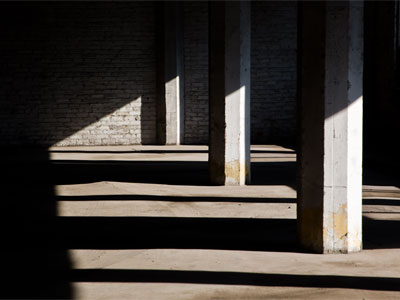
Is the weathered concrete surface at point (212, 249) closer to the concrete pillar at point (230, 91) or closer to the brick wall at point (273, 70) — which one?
the concrete pillar at point (230, 91)

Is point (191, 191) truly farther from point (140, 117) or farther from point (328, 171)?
point (140, 117)

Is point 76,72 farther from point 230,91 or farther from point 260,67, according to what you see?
point 230,91

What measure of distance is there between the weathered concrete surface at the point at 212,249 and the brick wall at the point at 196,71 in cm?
653

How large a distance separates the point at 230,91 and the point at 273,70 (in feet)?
24.7

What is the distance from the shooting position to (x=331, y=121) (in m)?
5.96

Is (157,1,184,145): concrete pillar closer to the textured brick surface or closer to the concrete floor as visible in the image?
the textured brick surface

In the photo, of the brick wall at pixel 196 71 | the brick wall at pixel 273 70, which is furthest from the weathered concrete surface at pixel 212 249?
the brick wall at pixel 273 70

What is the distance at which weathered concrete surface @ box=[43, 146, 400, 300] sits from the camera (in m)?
5.06

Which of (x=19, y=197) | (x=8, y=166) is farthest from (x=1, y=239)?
(x=8, y=166)

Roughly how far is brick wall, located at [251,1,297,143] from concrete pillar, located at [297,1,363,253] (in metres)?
10.9

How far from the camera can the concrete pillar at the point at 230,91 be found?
9.62 m

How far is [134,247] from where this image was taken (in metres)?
6.43

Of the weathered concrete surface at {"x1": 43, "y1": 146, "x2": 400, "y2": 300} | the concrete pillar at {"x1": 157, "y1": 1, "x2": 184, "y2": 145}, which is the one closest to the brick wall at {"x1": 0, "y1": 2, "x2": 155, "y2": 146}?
the concrete pillar at {"x1": 157, "y1": 1, "x2": 184, "y2": 145}

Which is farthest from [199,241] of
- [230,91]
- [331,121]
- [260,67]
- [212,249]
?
[260,67]
